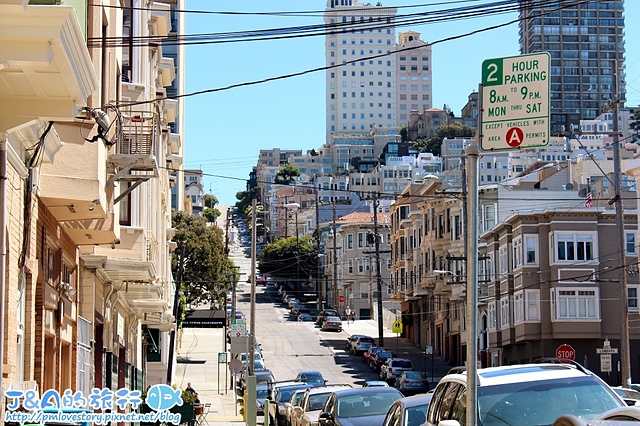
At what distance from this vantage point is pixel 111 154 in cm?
2034

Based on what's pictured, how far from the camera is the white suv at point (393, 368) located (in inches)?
2478

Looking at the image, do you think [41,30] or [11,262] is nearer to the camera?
[41,30]

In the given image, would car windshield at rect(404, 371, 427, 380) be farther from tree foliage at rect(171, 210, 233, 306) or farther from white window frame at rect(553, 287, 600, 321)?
tree foliage at rect(171, 210, 233, 306)

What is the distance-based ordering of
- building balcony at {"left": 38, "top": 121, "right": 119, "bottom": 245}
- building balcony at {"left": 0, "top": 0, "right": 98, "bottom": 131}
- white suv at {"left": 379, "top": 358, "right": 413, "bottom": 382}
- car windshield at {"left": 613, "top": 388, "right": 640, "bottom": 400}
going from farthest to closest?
white suv at {"left": 379, "top": 358, "right": 413, "bottom": 382} → car windshield at {"left": 613, "top": 388, "right": 640, "bottom": 400} → building balcony at {"left": 38, "top": 121, "right": 119, "bottom": 245} → building balcony at {"left": 0, "top": 0, "right": 98, "bottom": 131}

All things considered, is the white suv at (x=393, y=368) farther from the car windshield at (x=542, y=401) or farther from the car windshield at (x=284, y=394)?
the car windshield at (x=542, y=401)

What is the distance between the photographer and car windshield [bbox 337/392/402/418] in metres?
21.7

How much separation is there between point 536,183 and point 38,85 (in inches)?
2579

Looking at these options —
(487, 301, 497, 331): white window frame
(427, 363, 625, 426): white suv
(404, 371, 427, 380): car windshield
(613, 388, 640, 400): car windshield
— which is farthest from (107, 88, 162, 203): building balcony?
(487, 301, 497, 331): white window frame

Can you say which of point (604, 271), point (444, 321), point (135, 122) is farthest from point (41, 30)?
point (444, 321)

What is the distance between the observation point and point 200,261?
261ft

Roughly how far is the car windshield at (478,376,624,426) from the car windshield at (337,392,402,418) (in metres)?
9.62

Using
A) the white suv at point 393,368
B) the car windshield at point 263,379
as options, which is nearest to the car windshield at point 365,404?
the car windshield at point 263,379

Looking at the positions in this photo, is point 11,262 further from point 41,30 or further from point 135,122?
point 135,122

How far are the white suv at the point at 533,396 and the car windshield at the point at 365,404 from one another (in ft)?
30.0
